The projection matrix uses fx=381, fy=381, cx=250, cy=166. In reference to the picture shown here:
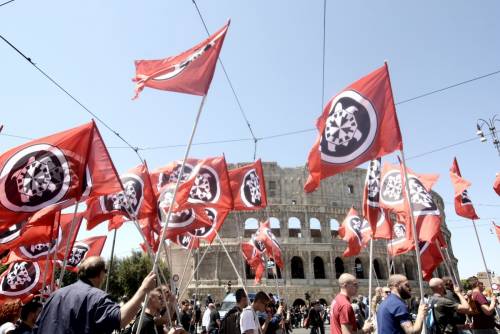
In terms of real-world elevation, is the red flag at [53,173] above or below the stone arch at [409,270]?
below

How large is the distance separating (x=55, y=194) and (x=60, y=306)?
3049 mm

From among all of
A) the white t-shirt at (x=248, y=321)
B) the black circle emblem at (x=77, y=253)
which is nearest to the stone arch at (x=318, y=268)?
the black circle emblem at (x=77, y=253)

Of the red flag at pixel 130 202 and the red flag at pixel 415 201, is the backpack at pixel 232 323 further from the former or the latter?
the red flag at pixel 415 201

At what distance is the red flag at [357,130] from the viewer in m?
5.38

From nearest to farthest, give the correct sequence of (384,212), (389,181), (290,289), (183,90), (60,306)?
(60,306) → (183,90) → (389,181) → (384,212) → (290,289)

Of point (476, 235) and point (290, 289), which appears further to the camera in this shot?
point (290, 289)

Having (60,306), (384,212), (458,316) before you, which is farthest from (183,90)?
(384,212)

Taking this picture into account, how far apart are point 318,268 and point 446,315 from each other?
123 feet

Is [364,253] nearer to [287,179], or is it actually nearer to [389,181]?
[287,179]

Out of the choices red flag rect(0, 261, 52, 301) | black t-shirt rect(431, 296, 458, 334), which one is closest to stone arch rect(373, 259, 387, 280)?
red flag rect(0, 261, 52, 301)

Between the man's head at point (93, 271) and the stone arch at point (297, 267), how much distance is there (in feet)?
128

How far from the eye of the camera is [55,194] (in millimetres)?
5434

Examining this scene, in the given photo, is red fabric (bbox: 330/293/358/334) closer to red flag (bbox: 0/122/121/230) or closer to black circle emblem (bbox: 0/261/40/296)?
red flag (bbox: 0/122/121/230)

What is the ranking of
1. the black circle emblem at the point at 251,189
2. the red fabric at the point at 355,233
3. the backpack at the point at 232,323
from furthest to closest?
the red fabric at the point at 355,233, the black circle emblem at the point at 251,189, the backpack at the point at 232,323
